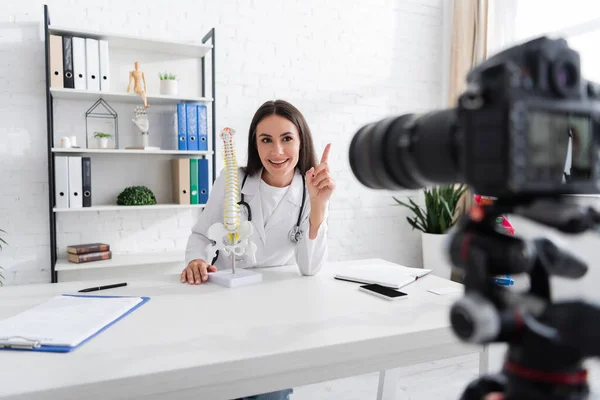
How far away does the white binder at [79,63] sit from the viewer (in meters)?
2.59

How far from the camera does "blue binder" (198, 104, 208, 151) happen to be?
2898 mm

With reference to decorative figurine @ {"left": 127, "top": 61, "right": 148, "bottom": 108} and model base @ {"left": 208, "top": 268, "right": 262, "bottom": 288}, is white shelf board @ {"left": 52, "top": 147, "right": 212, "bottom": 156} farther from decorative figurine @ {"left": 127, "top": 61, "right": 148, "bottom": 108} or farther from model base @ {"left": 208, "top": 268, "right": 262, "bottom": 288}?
model base @ {"left": 208, "top": 268, "right": 262, "bottom": 288}

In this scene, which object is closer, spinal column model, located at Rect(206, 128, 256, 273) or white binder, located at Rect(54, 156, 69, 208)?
spinal column model, located at Rect(206, 128, 256, 273)

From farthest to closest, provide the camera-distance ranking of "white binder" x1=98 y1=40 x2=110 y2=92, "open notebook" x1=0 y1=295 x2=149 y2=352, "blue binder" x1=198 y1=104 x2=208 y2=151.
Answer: "blue binder" x1=198 y1=104 x2=208 y2=151, "white binder" x1=98 y1=40 x2=110 y2=92, "open notebook" x1=0 y1=295 x2=149 y2=352

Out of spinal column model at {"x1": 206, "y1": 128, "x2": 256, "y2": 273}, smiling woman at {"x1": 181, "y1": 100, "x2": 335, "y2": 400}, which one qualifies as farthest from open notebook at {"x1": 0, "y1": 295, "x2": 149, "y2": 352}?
smiling woman at {"x1": 181, "y1": 100, "x2": 335, "y2": 400}

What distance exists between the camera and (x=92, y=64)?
8.70ft

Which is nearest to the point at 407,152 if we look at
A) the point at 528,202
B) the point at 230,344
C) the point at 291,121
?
the point at 528,202

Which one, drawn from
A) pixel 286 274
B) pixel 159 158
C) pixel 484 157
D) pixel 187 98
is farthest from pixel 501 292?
pixel 159 158

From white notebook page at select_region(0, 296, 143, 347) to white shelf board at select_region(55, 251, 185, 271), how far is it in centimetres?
149

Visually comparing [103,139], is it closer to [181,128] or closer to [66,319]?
[181,128]

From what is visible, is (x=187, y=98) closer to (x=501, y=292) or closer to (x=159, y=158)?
(x=159, y=158)

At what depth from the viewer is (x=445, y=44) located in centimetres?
401

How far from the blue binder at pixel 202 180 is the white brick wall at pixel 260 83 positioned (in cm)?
31

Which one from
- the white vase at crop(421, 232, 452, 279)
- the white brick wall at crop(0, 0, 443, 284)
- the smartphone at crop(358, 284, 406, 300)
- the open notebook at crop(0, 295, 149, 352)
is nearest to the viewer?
the open notebook at crop(0, 295, 149, 352)
